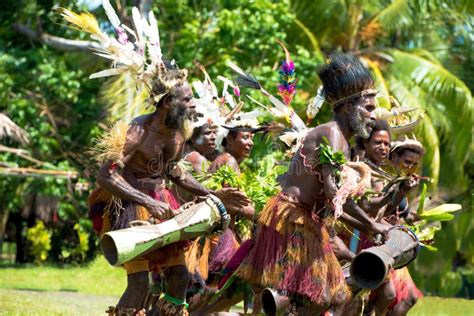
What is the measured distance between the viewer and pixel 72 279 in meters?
16.2

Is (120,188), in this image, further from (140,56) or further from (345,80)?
(345,80)

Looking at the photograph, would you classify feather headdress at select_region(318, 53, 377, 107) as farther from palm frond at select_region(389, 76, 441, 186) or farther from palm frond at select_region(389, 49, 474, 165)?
palm frond at select_region(389, 49, 474, 165)

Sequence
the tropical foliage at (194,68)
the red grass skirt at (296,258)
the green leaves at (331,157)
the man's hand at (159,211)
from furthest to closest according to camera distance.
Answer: the tropical foliage at (194,68) → the man's hand at (159,211) → the red grass skirt at (296,258) → the green leaves at (331,157)

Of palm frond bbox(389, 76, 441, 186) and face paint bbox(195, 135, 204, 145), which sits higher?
face paint bbox(195, 135, 204, 145)

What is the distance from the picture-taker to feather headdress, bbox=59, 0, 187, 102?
663 cm

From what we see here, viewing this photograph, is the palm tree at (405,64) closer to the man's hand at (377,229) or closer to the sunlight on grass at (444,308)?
the sunlight on grass at (444,308)

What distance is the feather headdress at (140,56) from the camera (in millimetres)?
6633

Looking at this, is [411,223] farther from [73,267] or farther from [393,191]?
[73,267]

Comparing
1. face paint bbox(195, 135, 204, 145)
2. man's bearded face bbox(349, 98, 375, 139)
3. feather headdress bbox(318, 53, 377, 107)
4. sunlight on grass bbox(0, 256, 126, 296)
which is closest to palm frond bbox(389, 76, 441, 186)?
sunlight on grass bbox(0, 256, 126, 296)

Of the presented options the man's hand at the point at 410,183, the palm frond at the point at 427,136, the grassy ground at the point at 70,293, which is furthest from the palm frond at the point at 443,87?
the man's hand at the point at 410,183

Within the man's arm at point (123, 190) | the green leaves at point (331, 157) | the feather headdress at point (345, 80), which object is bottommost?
the man's arm at point (123, 190)

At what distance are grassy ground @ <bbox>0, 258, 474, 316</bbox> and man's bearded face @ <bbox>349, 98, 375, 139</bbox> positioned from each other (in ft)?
11.1

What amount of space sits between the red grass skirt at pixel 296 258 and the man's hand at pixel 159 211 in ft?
1.82

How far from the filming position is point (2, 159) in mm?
16984
